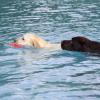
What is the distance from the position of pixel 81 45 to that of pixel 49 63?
4.80 feet

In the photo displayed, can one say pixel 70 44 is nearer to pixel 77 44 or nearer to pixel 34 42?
pixel 77 44

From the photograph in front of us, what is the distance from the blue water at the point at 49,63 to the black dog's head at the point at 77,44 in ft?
0.63

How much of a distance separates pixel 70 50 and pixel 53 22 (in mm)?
5643

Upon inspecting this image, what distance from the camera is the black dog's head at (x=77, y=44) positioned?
39.0ft

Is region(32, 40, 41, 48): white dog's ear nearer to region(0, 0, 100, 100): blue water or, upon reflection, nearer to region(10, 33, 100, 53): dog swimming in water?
region(10, 33, 100, 53): dog swimming in water

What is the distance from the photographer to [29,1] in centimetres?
2658

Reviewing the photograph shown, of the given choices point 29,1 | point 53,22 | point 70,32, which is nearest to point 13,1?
point 29,1

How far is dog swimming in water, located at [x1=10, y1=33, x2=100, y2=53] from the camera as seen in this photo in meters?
11.7

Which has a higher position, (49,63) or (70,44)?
(70,44)

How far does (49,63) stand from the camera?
1104 cm

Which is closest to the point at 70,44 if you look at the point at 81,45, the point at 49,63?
the point at 81,45

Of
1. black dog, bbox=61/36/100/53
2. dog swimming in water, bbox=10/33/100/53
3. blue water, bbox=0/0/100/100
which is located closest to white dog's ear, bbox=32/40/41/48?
dog swimming in water, bbox=10/33/100/53

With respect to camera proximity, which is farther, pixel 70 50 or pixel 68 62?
pixel 70 50

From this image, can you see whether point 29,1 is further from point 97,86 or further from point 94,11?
point 97,86
